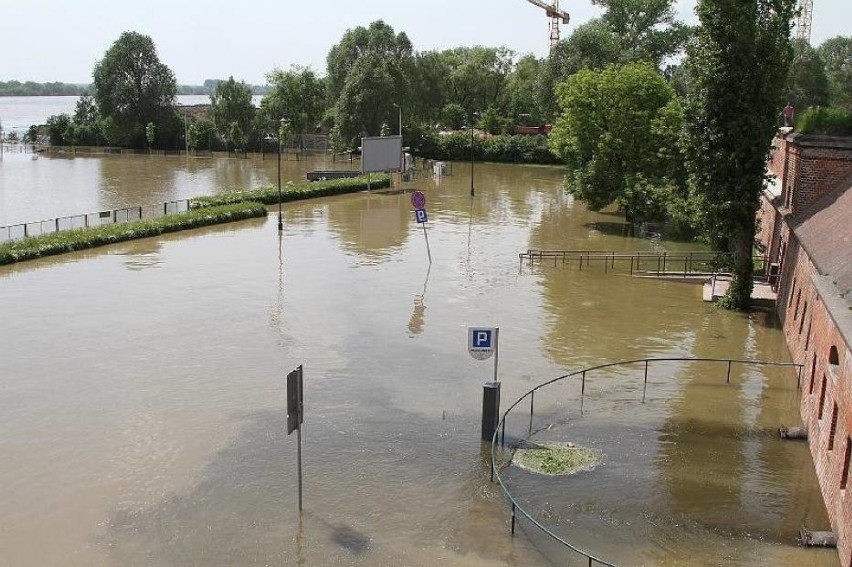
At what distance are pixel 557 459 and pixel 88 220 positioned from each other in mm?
34889

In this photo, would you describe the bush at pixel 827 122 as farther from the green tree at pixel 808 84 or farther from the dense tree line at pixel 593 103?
the green tree at pixel 808 84

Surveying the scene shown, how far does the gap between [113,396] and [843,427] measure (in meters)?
14.7

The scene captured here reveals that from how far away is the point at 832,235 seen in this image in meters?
19.9

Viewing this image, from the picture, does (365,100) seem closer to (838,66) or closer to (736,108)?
(736,108)

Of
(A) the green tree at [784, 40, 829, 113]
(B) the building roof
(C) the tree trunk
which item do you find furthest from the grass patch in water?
(A) the green tree at [784, 40, 829, 113]

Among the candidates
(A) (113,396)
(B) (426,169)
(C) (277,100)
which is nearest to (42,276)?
(A) (113,396)

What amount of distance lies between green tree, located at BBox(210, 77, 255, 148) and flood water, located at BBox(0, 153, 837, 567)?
6454cm

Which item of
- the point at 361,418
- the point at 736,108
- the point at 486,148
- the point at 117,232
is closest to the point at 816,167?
the point at 736,108

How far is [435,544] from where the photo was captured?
12.9 meters

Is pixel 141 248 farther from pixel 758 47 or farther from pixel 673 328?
pixel 758 47

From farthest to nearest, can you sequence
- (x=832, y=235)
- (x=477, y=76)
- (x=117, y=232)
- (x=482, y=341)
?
(x=477, y=76)
(x=117, y=232)
(x=832, y=235)
(x=482, y=341)

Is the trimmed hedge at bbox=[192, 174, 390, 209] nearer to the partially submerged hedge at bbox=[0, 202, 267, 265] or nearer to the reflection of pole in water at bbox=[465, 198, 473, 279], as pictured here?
the partially submerged hedge at bbox=[0, 202, 267, 265]

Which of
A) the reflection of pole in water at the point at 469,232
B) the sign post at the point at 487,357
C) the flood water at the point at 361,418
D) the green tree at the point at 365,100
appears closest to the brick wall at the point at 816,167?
the flood water at the point at 361,418

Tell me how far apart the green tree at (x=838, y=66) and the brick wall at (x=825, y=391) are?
8543 centimetres
